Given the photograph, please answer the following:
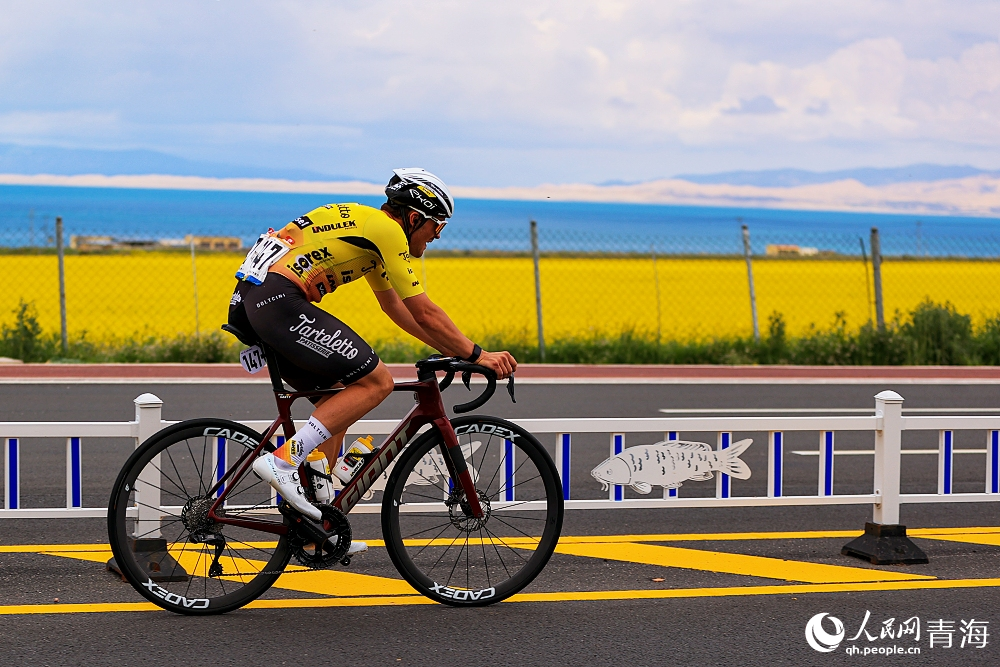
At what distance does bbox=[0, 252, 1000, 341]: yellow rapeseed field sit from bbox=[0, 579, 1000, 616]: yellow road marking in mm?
11610

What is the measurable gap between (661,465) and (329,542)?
204cm

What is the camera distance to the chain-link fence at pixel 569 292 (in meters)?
21.9

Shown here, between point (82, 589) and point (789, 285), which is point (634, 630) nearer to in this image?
point (82, 589)

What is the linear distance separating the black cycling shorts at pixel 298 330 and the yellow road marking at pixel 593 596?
3.79 ft

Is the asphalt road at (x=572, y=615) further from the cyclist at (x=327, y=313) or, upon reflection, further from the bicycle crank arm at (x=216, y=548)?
the cyclist at (x=327, y=313)

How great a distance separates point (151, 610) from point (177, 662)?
745mm

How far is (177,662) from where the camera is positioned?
14.8 ft

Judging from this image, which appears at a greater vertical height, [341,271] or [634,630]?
[341,271]

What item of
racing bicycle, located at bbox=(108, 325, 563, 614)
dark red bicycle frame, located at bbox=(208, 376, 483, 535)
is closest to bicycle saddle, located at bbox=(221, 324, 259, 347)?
racing bicycle, located at bbox=(108, 325, 563, 614)

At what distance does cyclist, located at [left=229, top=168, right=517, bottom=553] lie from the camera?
4.84 meters

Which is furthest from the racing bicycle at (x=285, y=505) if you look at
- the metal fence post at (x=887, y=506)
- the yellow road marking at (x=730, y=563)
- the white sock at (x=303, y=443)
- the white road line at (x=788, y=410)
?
the white road line at (x=788, y=410)

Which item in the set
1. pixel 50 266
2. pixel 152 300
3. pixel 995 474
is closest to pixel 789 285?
pixel 152 300

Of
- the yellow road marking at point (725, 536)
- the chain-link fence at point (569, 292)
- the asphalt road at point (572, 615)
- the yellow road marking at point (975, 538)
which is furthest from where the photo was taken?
the chain-link fence at point (569, 292)

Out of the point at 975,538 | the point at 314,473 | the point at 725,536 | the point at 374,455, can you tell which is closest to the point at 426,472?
the point at 374,455
